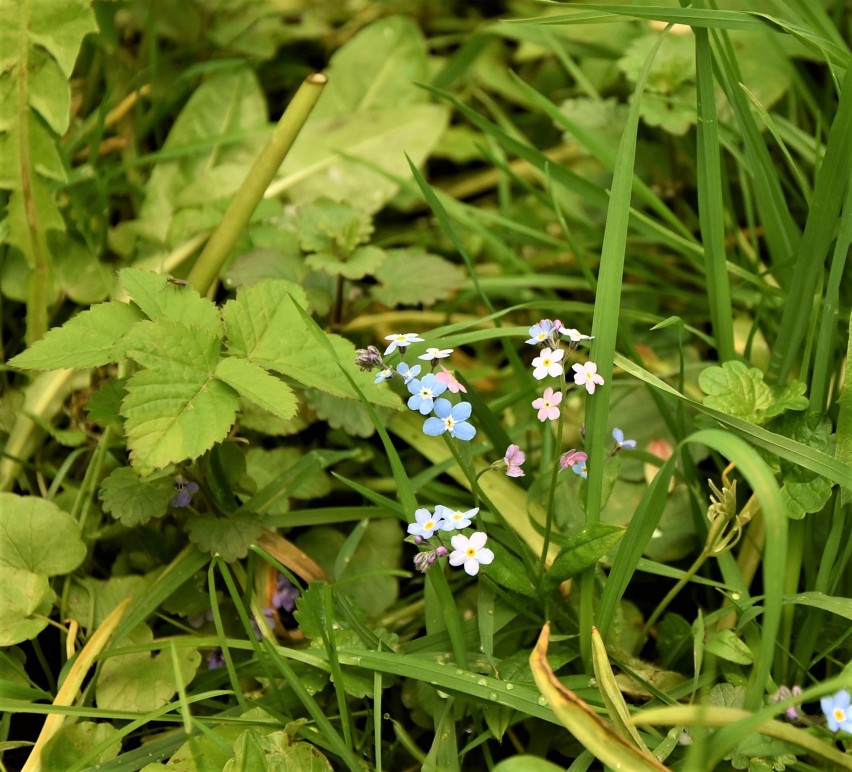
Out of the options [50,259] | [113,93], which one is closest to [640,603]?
[50,259]

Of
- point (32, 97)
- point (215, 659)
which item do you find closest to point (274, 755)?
point (215, 659)

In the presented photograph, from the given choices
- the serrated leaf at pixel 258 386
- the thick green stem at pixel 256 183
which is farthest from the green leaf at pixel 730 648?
the thick green stem at pixel 256 183

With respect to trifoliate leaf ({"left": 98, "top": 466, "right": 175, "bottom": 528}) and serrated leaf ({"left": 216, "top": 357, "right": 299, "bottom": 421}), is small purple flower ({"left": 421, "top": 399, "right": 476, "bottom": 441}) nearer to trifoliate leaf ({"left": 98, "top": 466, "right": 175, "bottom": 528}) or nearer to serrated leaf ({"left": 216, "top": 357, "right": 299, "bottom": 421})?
serrated leaf ({"left": 216, "top": 357, "right": 299, "bottom": 421})

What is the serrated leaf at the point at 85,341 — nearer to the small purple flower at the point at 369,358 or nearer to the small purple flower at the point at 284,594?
the small purple flower at the point at 369,358

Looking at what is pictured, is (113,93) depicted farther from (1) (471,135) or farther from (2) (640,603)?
(2) (640,603)

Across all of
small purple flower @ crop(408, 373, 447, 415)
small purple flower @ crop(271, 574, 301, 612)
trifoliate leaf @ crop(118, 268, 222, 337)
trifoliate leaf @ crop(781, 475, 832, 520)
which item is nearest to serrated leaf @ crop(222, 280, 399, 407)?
trifoliate leaf @ crop(118, 268, 222, 337)

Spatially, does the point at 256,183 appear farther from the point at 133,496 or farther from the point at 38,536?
the point at 38,536
